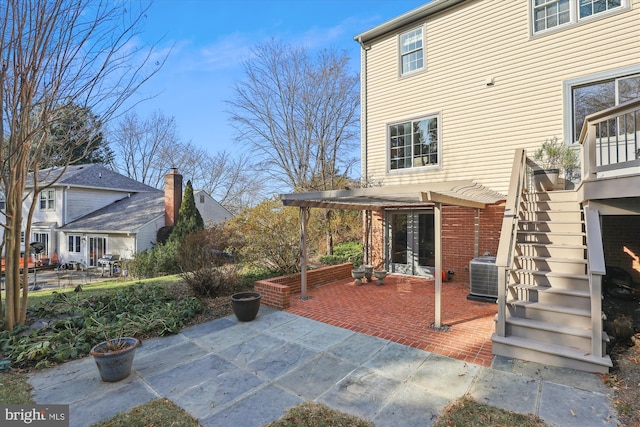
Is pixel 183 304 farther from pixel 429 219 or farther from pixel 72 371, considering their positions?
pixel 429 219

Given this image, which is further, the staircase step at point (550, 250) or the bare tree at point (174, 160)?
the bare tree at point (174, 160)

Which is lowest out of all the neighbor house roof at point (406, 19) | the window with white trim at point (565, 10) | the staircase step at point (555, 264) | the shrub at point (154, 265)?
the shrub at point (154, 265)

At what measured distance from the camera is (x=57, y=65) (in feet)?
14.6

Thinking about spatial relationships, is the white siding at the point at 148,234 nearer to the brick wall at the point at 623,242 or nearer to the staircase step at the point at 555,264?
the staircase step at the point at 555,264

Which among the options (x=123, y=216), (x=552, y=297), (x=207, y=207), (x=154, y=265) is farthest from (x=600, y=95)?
(x=123, y=216)

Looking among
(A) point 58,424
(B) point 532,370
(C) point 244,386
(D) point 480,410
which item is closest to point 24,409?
(A) point 58,424

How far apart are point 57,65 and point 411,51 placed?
9.16m

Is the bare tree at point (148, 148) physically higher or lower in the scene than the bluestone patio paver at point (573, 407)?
higher

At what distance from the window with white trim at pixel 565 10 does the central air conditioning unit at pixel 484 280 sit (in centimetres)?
609

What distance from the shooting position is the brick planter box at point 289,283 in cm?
675

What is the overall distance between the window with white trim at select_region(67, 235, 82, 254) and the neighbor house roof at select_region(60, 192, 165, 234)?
1.77ft

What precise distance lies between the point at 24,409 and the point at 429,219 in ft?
30.4

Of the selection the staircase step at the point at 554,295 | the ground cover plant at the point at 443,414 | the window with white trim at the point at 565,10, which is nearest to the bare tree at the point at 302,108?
the window with white trim at the point at 565,10

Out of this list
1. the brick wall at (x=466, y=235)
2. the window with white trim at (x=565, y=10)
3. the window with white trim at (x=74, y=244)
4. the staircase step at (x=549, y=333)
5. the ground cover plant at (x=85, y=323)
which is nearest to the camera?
the staircase step at (x=549, y=333)
